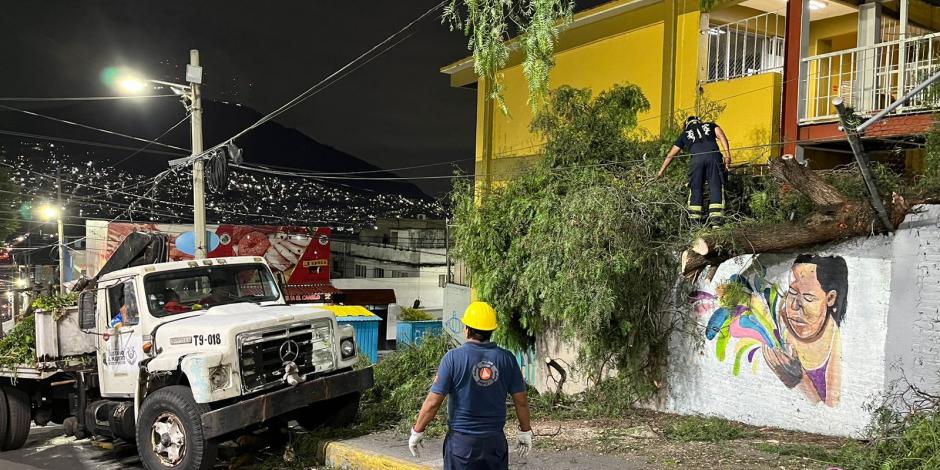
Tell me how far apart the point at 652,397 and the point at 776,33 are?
7716 mm

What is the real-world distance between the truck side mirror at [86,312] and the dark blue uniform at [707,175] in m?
7.33

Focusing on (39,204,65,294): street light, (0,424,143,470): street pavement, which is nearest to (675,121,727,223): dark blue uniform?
(0,424,143,470): street pavement

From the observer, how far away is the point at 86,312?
7.79 m

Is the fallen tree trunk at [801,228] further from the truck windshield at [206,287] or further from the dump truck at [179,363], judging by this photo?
the truck windshield at [206,287]

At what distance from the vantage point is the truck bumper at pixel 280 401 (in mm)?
6336

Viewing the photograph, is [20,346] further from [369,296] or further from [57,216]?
[369,296]

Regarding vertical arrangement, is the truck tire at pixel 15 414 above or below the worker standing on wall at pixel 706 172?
below

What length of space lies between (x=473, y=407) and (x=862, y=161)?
415cm

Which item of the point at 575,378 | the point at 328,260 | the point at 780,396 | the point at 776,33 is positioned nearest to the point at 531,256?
the point at 575,378

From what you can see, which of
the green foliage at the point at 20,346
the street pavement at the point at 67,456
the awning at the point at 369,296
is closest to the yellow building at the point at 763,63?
the street pavement at the point at 67,456

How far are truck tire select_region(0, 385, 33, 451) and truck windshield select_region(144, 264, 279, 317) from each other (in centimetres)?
289

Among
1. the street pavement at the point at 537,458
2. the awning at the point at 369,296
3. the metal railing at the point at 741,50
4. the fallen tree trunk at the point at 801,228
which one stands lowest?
the awning at the point at 369,296

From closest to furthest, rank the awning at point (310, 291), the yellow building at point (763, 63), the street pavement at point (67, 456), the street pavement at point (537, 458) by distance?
the street pavement at point (537, 458), the street pavement at point (67, 456), the yellow building at point (763, 63), the awning at point (310, 291)

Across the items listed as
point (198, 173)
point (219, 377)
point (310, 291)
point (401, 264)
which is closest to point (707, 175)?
point (219, 377)
